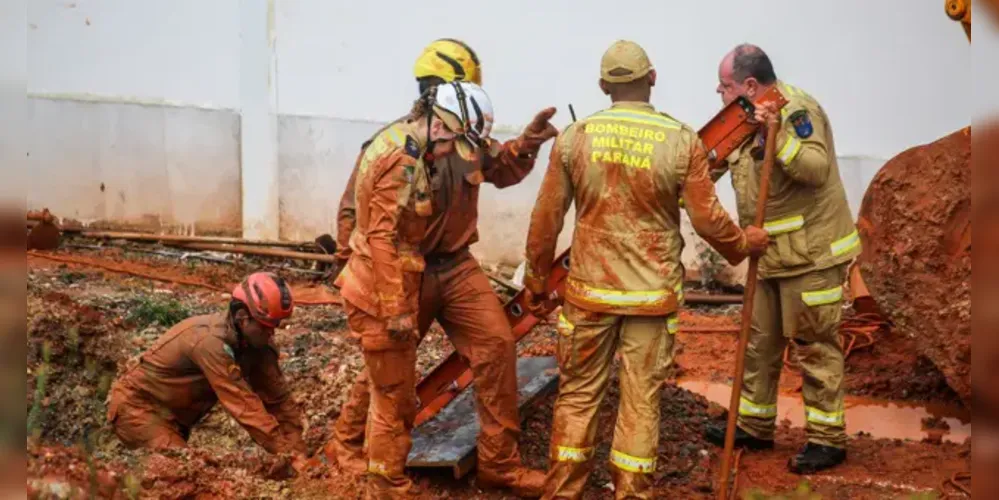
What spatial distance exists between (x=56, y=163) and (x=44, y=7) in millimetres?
1521

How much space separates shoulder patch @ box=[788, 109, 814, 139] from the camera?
611 centimetres

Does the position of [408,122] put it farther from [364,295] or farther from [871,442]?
[871,442]

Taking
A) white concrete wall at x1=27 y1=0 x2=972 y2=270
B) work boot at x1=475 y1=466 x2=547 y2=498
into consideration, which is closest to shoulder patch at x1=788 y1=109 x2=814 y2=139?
work boot at x1=475 y1=466 x2=547 y2=498

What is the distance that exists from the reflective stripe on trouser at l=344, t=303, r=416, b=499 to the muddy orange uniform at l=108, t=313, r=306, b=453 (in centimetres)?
69

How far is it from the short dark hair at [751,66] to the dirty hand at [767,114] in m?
0.30

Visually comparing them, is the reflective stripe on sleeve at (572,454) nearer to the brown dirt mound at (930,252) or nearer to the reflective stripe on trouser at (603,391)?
the reflective stripe on trouser at (603,391)

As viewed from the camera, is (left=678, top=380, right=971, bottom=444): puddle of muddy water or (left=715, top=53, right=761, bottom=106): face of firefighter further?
(left=678, top=380, right=971, bottom=444): puddle of muddy water

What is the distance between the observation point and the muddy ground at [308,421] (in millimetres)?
5660

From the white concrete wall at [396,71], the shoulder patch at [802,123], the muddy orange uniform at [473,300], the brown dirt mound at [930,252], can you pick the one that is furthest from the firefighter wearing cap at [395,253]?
the white concrete wall at [396,71]

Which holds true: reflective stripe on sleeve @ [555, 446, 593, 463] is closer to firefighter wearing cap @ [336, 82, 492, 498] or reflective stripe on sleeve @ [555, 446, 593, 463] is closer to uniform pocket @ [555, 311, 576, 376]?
uniform pocket @ [555, 311, 576, 376]

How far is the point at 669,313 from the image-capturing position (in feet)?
18.7

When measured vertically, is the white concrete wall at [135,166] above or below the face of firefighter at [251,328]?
above

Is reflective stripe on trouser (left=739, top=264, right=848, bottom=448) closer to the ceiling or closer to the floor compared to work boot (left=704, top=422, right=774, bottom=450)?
closer to the ceiling

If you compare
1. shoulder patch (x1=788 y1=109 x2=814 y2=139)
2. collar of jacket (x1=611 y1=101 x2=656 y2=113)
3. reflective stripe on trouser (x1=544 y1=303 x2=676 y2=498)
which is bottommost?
reflective stripe on trouser (x1=544 y1=303 x2=676 y2=498)
